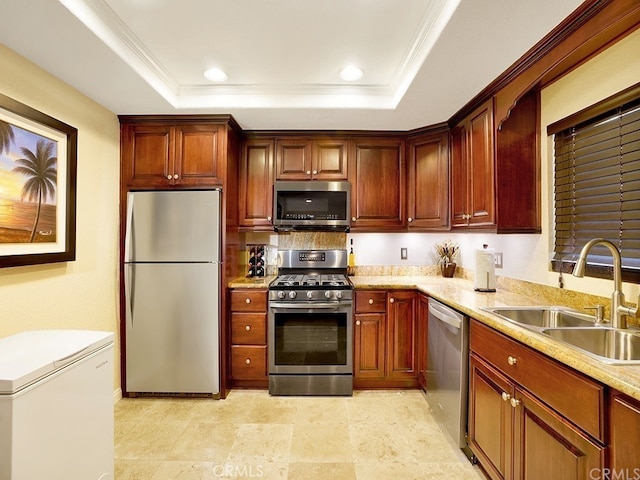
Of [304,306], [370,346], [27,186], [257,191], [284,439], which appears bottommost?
[284,439]

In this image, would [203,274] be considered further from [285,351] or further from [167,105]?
[167,105]

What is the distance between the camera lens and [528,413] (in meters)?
1.29

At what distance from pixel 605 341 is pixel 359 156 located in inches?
87.0

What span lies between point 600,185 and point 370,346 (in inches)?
75.5

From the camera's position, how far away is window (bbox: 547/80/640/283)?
4.99ft

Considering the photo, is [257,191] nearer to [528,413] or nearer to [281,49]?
[281,49]

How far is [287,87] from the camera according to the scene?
2369 mm

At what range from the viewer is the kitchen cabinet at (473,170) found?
2156 mm

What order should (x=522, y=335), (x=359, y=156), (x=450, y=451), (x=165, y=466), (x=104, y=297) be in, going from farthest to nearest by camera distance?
(x=359, y=156), (x=104, y=297), (x=450, y=451), (x=165, y=466), (x=522, y=335)

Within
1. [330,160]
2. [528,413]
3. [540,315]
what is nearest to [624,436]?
[528,413]

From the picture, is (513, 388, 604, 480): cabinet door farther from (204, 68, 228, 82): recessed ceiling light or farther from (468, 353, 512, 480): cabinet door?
(204, 68, 228, 82): recessed ceiling light

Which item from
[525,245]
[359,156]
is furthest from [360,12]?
[525,245]

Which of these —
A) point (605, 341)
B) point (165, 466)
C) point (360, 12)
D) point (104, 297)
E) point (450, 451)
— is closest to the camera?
point (605, 341)

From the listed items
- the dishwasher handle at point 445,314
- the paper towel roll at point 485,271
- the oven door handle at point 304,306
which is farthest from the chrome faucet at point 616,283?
the oven door handle at point 304,306
